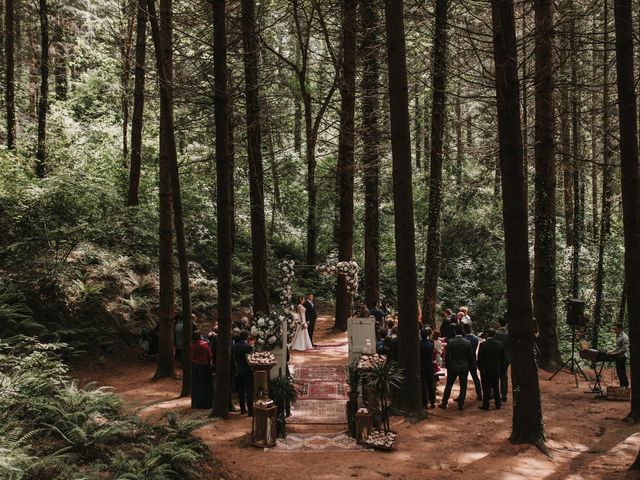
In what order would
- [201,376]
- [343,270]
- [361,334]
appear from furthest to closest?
[343,270] → [361,334] → [201,376]

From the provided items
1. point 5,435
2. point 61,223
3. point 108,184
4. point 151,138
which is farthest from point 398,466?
point 151,138

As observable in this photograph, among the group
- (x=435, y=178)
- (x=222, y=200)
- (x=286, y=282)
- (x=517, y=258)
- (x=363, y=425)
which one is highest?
(x=435, y=178)

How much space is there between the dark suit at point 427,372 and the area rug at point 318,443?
8.45ft

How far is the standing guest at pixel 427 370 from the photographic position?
12.1 meters

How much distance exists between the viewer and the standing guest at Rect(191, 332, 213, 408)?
39.2ft

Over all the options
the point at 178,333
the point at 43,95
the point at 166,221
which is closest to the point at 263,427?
the point at 178,333

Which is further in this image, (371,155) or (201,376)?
(371,155)

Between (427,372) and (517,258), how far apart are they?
144 inches

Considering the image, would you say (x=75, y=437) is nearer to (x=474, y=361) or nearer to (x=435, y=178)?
(x=474, y=361)

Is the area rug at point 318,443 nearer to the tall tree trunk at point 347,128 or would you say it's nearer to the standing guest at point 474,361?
the standing guest at point 474,361

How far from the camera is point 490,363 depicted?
39.1 ft

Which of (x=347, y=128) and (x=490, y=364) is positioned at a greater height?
(x=347, y=128)

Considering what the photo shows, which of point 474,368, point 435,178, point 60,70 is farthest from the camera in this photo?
point 60,70

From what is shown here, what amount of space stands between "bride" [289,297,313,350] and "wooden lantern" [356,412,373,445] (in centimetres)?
710
